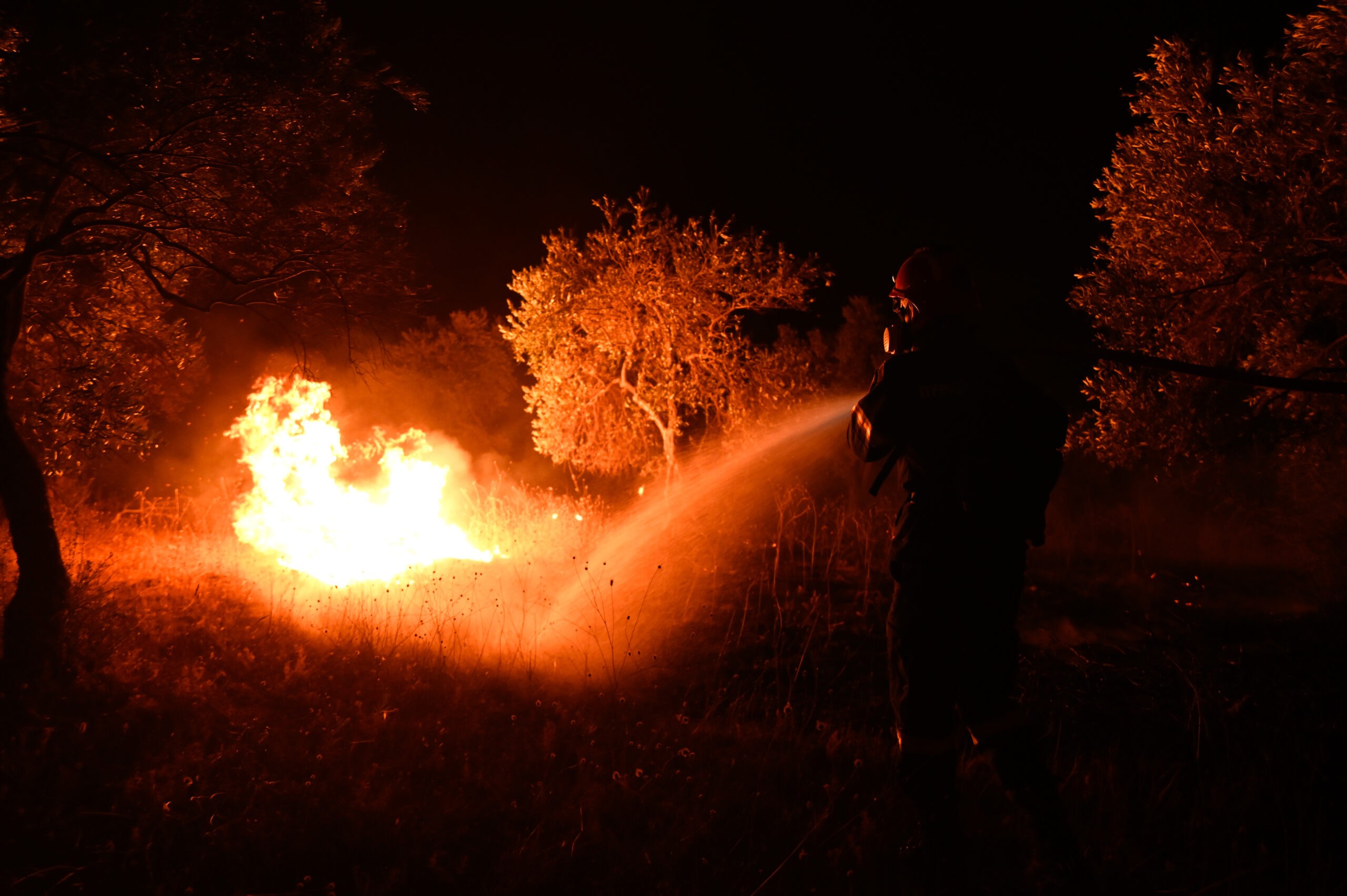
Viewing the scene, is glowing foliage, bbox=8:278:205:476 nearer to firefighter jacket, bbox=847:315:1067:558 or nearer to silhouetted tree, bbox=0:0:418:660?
silhouetted tree, bbox=0:0:418:660

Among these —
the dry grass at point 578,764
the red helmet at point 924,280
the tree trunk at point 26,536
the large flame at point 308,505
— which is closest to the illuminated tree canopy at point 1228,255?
the dry grass at point 578,764

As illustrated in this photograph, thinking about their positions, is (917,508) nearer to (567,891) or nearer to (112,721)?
(567,891)

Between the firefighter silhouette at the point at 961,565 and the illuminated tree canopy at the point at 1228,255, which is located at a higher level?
the illuminated tree canopy at the point at 1228,255

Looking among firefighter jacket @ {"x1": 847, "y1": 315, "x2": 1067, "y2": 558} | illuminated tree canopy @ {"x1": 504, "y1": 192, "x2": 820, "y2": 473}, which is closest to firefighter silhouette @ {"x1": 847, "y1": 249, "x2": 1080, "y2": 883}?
firefighter jacket @ {"x1": 847, "y1": 315, "x2": 1067, "y2": 558}

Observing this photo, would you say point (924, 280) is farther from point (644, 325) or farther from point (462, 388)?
point (462, 388)

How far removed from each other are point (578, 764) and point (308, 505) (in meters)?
7.01

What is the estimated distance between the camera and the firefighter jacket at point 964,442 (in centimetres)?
323

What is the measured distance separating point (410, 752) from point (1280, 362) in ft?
27.0

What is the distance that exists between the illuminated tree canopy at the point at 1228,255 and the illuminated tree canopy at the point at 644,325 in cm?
513

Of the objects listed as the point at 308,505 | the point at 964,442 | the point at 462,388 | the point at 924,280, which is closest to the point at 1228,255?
the point at 924,280

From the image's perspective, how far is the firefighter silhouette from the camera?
3.19 metres

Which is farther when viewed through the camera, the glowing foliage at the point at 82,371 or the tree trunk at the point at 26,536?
the glowing foliage at the point at 82,371

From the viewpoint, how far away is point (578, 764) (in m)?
4.21

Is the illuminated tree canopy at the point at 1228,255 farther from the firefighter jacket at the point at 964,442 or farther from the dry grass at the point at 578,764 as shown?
the firefighter jacket at the point at 964,442
